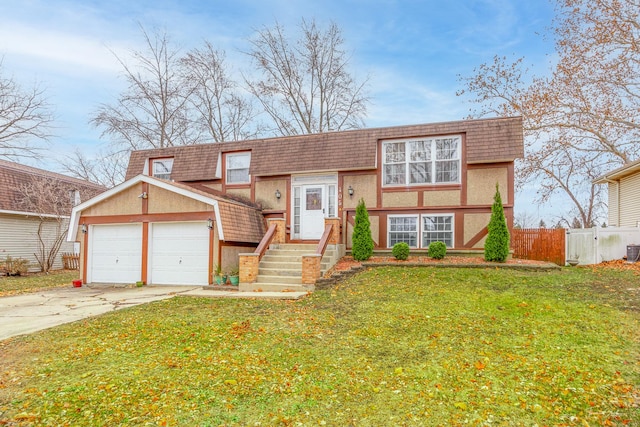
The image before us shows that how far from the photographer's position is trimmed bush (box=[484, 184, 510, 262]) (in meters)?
10.6

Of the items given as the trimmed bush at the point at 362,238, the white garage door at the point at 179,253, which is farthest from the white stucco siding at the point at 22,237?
the trimmed bush at the point at 362,238

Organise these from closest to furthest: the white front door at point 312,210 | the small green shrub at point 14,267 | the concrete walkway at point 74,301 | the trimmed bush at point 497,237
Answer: the concrete walkway at point 74,301 → the trimmed bush at point 497,237 → the white front door at point 312,210 → the small green shrub at point 14,267

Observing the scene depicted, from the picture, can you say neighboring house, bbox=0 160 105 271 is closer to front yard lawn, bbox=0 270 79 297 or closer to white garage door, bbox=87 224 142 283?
front yard lawn, bbox=0 270 79 297

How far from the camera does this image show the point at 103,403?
379 cm

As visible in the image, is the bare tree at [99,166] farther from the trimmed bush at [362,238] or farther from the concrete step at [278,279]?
the trimmed bush at [362,238]

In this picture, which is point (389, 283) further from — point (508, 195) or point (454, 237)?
point (508, 195)

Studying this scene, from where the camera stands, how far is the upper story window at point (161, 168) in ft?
50.7

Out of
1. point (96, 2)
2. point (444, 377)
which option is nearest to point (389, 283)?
point (444, 377)

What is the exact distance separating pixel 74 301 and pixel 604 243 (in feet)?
52.1

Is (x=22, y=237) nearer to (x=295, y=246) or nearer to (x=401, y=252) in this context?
(x=295, y=246)

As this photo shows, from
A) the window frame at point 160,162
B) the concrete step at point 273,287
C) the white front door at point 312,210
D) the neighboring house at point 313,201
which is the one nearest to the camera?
the concrete step at point 273,287

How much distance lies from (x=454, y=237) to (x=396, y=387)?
9046 millimetres

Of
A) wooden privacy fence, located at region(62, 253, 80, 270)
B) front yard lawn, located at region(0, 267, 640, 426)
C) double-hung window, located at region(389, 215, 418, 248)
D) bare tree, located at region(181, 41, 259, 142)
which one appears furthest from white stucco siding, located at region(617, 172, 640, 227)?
wooden privacy fence, located at region(62, 253, 80, 270)

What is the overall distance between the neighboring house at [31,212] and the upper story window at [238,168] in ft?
32.3
